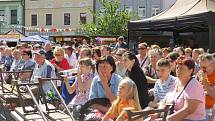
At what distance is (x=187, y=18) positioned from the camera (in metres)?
Answer: 12.5

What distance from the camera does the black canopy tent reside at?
38.8ft

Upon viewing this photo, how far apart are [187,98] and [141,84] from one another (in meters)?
1.45

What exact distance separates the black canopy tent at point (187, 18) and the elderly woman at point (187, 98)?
22.4 ft

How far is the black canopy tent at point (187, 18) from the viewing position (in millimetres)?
11828

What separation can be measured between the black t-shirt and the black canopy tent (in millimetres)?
5740

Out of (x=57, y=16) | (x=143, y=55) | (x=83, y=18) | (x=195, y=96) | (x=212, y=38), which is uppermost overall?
(x=57, y=16)

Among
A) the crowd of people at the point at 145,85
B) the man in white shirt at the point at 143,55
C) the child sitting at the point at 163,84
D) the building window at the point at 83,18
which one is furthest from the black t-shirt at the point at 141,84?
the building window at the point at 83,18

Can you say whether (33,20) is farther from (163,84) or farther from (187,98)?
(187,98)

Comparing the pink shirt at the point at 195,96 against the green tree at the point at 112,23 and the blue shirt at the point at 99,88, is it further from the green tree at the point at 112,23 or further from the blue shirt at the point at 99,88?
the green tree at the point at 112,23

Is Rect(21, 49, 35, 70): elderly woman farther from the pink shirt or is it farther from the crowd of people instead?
the pink shirt

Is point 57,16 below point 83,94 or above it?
above

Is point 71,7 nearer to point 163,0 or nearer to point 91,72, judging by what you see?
point 163,0

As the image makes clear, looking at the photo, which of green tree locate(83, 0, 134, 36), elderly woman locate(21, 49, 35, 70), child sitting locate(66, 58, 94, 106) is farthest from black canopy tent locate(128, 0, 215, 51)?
green tree locate(83, 0, 134, 36)

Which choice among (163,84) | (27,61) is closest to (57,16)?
(27,61)
